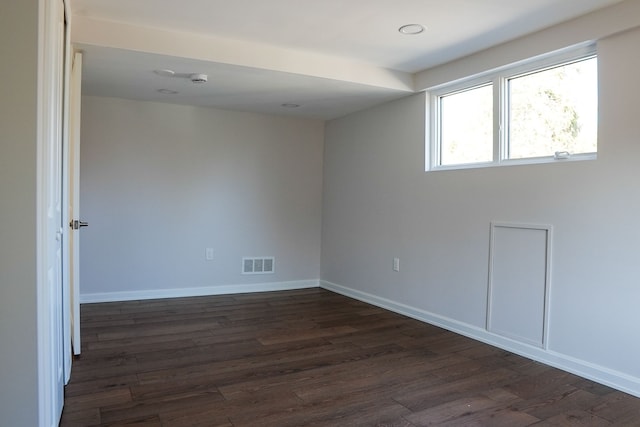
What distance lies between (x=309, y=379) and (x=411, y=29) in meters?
2.36

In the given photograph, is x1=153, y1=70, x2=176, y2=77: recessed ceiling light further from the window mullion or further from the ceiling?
the window mullion

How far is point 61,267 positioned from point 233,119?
122 inches

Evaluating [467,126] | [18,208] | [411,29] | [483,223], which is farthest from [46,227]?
[467,126]

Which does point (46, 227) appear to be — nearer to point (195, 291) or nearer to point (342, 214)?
Result: point (195, 291)

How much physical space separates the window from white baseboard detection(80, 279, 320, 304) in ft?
7.62

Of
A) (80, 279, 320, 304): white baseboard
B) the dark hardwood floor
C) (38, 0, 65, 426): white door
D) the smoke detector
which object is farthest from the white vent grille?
(38, 0, 65, 426): white door

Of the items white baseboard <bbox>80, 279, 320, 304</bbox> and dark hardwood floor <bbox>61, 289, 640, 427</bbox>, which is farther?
white baseboard <bbox>80, 279, 320, 304</bbox>

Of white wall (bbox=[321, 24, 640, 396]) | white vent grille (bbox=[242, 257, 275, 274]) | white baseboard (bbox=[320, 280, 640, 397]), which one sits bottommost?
white baseboard (bbox=[320, 280, 640, 397])

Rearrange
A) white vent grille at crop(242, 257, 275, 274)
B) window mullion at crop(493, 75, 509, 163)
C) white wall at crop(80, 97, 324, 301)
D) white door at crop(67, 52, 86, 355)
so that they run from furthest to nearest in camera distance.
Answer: white vent grille at crop(242, 257, 275, 274), white wall at crop(80, 97, 324, 301), window mullion at crop(493, 75, 509, 163), white door at crop(67, 52, 86, 355)

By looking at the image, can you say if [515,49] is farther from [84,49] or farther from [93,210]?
[93,210]

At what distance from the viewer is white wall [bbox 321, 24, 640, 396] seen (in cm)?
259

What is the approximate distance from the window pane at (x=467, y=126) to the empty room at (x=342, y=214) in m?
0.02

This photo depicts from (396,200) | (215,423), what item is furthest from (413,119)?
(215,423)

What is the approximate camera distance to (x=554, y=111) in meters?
3.05
